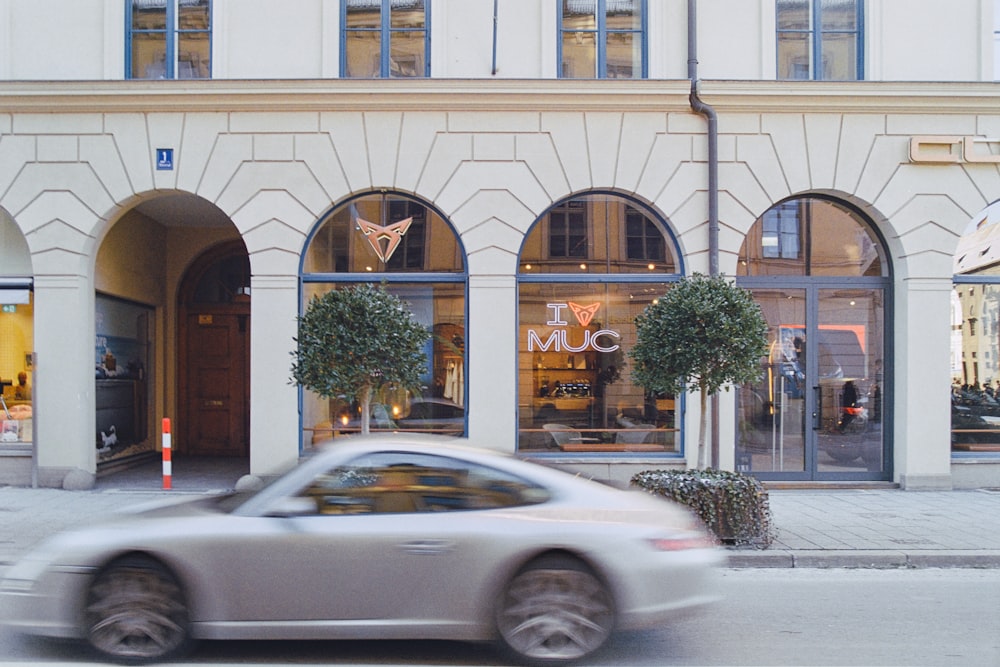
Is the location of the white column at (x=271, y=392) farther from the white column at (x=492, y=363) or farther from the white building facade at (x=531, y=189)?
the white column at (x=492, y=363)

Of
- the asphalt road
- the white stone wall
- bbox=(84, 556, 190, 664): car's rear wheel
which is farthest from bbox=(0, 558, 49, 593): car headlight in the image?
the white stone wall

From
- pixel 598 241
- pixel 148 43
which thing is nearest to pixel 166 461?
pixel 148 43

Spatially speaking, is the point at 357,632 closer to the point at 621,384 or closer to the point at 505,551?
the point at 505,551

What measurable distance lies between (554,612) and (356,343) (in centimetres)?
432

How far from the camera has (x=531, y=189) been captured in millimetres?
11539

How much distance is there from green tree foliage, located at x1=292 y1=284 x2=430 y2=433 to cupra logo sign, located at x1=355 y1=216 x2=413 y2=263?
3.34 metres

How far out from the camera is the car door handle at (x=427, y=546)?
470 cm

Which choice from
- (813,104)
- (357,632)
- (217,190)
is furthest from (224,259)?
(357,632)

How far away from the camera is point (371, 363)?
27.2ft

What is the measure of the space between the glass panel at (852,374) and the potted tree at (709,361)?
4.12 metres

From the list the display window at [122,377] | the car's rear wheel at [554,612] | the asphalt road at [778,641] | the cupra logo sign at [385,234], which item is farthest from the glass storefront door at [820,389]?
the display window at [122,377]

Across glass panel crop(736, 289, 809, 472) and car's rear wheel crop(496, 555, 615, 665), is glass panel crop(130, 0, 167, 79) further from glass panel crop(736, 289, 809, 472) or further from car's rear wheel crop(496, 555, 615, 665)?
car's rear wheel crop(496, 555, 615, 665)

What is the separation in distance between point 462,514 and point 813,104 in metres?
9.51

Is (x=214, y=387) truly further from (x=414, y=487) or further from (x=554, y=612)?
(x=554, y=612)
